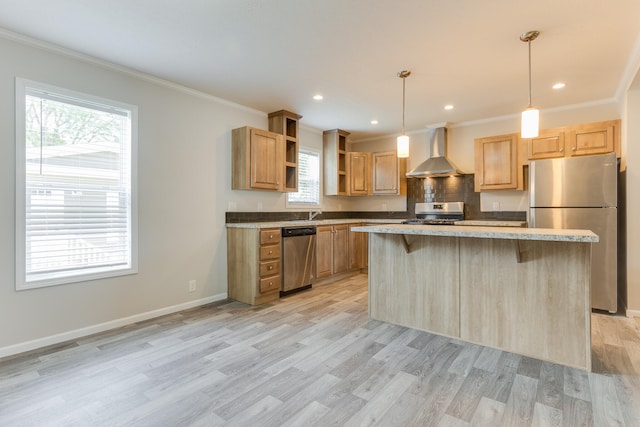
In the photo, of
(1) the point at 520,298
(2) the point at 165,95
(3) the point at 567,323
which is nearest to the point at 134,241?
(2) the point at 165,95

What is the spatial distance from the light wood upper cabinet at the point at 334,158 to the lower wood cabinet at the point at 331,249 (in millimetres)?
782

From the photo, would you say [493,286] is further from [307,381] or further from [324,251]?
[324,251]

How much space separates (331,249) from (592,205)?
317 cm

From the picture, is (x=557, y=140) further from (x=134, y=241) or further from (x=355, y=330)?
(x=134, y=241)

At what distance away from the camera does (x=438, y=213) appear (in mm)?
5352

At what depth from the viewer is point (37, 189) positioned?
268 centimetres

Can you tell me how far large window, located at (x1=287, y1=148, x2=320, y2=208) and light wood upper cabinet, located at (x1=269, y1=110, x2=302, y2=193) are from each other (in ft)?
1.41

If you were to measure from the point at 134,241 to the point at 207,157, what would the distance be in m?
1.26

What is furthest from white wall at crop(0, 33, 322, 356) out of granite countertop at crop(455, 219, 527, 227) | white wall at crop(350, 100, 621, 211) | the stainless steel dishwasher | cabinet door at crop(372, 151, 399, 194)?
granite countertop at crop(455, 219, 527, 227)

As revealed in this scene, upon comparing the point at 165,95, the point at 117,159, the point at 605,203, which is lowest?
the point at 605,203

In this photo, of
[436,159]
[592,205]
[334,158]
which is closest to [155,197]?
[334,158]

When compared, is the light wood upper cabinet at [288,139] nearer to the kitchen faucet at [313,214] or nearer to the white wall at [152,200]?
the white wall at [152,200]

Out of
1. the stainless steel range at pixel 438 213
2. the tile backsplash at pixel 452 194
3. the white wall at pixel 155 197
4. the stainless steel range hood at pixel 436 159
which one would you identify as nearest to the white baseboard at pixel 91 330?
the white wall at pixel 155 197

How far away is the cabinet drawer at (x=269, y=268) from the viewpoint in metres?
3.82
